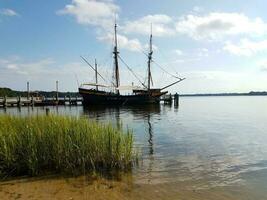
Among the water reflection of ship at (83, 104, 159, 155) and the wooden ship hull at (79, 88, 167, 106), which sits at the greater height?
the wooden ship hull at (79, 88, 167, 106)

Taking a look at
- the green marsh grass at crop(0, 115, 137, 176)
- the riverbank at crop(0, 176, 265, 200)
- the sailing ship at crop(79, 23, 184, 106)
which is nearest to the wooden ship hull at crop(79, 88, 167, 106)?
the sailing ship at crop(79, 23, 184, 106)

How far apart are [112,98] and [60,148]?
2596 inches

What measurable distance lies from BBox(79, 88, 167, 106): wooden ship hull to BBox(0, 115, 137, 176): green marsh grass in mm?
64765

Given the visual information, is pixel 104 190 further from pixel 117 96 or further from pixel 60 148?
pixel 117 96

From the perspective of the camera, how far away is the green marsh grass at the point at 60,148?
1091 centimetres

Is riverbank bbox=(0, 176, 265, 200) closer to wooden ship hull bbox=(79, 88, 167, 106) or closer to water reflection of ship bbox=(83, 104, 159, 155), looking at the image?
water reflection of ship bbox=(83, 104, 159, 155)

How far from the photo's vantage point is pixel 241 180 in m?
11.8

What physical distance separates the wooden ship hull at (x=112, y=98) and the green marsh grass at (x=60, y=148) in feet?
212

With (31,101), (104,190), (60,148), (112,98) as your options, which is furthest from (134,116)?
(31,101)

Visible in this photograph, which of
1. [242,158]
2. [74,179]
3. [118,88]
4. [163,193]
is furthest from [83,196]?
[118,88]

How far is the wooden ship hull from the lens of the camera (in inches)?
3044

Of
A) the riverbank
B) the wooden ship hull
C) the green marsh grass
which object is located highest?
the wooden ship hull

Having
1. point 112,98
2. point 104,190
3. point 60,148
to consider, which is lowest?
point 104,190

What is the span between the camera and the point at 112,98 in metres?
77.1
